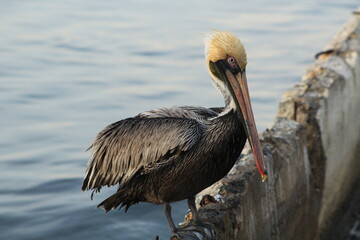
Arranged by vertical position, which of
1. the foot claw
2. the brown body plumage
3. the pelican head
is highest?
the pelican head

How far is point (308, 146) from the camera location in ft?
18.6

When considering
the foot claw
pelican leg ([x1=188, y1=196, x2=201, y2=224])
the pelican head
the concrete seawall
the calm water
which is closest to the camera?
the foot claw

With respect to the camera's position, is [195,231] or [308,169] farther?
[308,169]

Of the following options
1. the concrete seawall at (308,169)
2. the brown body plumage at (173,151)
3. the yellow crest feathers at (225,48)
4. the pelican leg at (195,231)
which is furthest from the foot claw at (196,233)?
the yellow crest feathers at (225,48)

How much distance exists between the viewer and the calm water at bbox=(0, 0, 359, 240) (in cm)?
723

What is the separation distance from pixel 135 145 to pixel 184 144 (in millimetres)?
338

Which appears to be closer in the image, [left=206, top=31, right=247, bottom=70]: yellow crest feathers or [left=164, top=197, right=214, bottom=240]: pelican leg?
[left=164, top=197, right=214, bottom=240]: pelican leg

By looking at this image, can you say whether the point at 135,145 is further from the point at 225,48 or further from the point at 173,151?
the point at 225,48

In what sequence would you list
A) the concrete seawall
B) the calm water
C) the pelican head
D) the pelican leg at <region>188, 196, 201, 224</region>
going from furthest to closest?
the calm water < the concrete seawall < the pelican head < the pelican leg at <region>188, 196, 201, 224</region>

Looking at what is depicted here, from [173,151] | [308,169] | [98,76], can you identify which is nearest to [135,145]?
[173,151]

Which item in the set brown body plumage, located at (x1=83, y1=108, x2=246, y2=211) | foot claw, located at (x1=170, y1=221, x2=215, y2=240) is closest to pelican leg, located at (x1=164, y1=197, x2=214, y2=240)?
foot claw, located at (x1=170, y1=221, x2=215, y2=240)

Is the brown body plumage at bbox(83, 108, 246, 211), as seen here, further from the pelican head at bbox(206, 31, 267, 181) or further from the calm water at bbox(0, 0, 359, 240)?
the calm water at bbox(0, 0, 359, 240)

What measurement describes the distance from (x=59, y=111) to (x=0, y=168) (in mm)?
1442

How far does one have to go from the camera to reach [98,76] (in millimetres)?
10195
